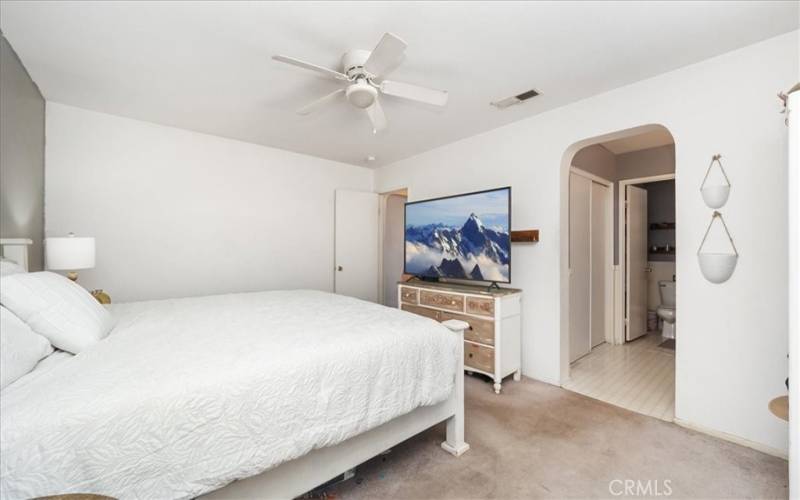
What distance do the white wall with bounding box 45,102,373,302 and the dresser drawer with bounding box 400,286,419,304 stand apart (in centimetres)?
134

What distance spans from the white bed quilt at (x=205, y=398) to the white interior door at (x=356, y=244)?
2786mm

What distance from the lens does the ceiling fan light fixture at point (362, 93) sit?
2.05m

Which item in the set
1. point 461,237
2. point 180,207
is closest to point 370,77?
point 461,237

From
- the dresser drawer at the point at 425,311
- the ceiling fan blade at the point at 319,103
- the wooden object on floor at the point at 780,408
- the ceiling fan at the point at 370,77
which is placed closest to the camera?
the wooden object on floor at the point at 780,408

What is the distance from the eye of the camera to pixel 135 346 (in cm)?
146

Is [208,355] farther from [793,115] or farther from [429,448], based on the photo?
[793,115]

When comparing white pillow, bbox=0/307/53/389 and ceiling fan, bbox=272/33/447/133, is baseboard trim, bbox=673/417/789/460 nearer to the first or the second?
ceiling fan, bbox=272/33/447/133

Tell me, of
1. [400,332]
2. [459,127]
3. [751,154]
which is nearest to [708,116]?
[751,154]

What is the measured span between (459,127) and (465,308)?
183cm

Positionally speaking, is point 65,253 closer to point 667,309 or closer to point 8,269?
point 8,269

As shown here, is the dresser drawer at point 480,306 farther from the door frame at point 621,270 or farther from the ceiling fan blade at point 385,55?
the door frame at point 621,270

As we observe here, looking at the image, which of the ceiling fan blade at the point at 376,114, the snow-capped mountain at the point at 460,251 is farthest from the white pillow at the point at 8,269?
the snow-capped mountain at the point at 460,251

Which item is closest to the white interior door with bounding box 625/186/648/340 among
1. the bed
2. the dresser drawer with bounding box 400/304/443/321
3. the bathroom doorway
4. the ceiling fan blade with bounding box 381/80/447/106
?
the bathroom doorway

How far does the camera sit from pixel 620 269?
14.0 feet
